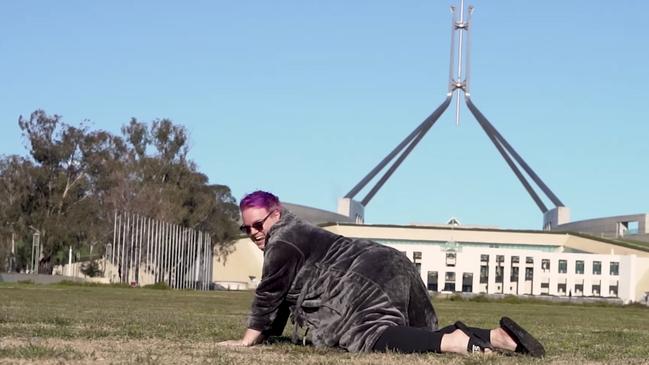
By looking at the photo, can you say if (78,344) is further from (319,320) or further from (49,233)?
(49,233)

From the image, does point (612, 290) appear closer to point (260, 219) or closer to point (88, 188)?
point (88, 188)

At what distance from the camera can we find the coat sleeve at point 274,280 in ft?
19.5

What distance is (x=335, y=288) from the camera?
5.90 m

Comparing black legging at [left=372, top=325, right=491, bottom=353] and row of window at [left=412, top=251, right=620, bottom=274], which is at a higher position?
row of window at [left=412, top=251, right=620, bottom=274]

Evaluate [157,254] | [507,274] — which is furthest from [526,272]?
[157,254]

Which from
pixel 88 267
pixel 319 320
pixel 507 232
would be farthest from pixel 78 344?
pixel 507 232

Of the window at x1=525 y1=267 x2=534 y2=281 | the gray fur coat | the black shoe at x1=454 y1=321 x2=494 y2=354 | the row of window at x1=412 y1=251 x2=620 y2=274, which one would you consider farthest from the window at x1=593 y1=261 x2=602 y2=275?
the black shoe at x1=454 y1=321 x2=494 y2=354

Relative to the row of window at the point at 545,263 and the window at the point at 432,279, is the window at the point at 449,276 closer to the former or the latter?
the row of window at the point at 545,263

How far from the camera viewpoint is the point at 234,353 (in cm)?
568

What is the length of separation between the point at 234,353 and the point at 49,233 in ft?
170

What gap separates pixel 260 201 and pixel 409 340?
117 centimetres

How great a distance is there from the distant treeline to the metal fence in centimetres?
154

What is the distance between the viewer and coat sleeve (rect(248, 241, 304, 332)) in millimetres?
5953

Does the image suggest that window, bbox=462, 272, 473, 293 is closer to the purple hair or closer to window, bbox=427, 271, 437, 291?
window, bbox=427, 271, 437, 291
